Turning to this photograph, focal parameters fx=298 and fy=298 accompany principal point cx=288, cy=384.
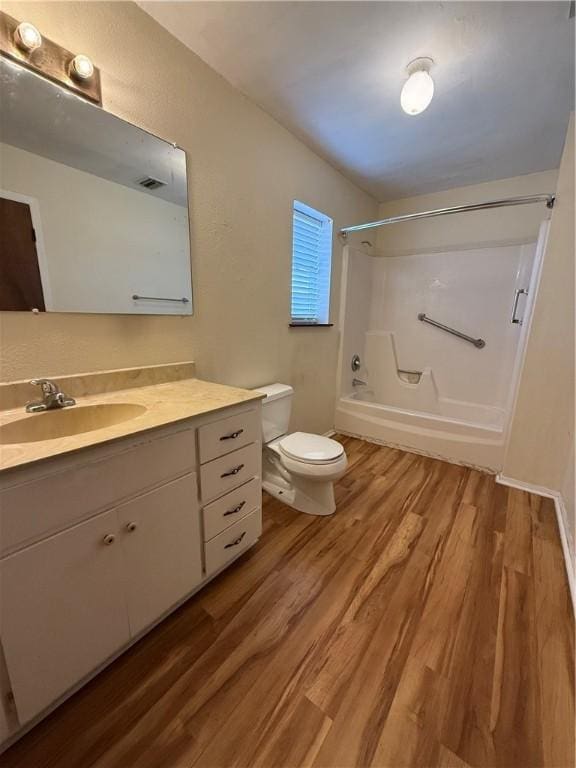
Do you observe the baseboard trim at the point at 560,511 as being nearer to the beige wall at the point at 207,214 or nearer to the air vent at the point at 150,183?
the beige wall at the point at 207,214

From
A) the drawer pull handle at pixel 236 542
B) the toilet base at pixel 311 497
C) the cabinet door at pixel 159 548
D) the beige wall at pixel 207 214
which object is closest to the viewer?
the cabinet door at pixel 159 548

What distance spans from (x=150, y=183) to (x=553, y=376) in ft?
8.29

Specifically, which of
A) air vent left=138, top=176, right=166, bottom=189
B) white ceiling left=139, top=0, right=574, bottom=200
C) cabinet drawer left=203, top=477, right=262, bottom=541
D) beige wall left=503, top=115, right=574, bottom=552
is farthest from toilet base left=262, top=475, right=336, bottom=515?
white ceiling left=139, top=0, right=574, bottom=200

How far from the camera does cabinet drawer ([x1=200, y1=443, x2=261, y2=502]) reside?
1154mm

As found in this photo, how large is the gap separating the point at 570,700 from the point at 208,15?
276cm

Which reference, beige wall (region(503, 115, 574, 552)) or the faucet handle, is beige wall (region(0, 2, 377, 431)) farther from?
beige wall (region(503, 115, 574, 552))

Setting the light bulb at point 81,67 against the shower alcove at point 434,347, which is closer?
the light bulb at point 81,67

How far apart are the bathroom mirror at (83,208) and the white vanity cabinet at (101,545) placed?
2.18ft

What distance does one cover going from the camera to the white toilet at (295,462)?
1.66 metres

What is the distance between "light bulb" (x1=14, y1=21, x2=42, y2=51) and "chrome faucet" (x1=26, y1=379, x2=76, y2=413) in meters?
1.05

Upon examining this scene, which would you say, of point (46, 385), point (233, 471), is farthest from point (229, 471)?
point (46, 385)

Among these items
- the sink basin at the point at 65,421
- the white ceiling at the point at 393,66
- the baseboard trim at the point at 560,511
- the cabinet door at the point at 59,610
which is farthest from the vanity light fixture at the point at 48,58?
the baseboard trim at the point at 560,511

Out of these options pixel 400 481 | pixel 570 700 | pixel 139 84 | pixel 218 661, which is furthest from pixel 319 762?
pixel 139 84

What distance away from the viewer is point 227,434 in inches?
47.1
